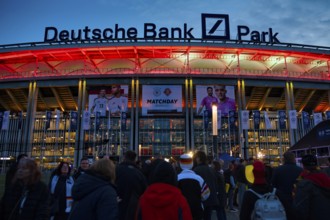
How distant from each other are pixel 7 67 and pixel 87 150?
71.6 ft

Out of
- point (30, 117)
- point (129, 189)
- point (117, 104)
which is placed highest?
point (117, 104)

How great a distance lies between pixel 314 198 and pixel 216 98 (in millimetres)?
43593

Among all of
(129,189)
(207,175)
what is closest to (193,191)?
(129,189)

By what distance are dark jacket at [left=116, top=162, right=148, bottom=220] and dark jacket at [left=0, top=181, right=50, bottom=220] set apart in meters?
1.82

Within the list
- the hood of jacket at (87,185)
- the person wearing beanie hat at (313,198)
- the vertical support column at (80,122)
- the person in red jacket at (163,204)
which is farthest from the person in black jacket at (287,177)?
the vertical support column at (80,122)

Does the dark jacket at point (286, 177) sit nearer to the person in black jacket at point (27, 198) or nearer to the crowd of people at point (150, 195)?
the crowd of people at point (150, 195)

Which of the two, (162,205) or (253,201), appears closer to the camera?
(162,205)

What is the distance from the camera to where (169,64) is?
50562 mm

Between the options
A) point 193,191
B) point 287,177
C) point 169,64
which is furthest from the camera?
point 169,64

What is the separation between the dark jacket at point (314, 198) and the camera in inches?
147

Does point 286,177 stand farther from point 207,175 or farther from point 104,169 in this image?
point 104,169

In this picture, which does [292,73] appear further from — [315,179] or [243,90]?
[315,179]

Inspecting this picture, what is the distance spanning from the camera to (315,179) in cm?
387

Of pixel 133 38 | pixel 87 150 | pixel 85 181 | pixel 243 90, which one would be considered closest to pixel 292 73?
pixel 243 90
